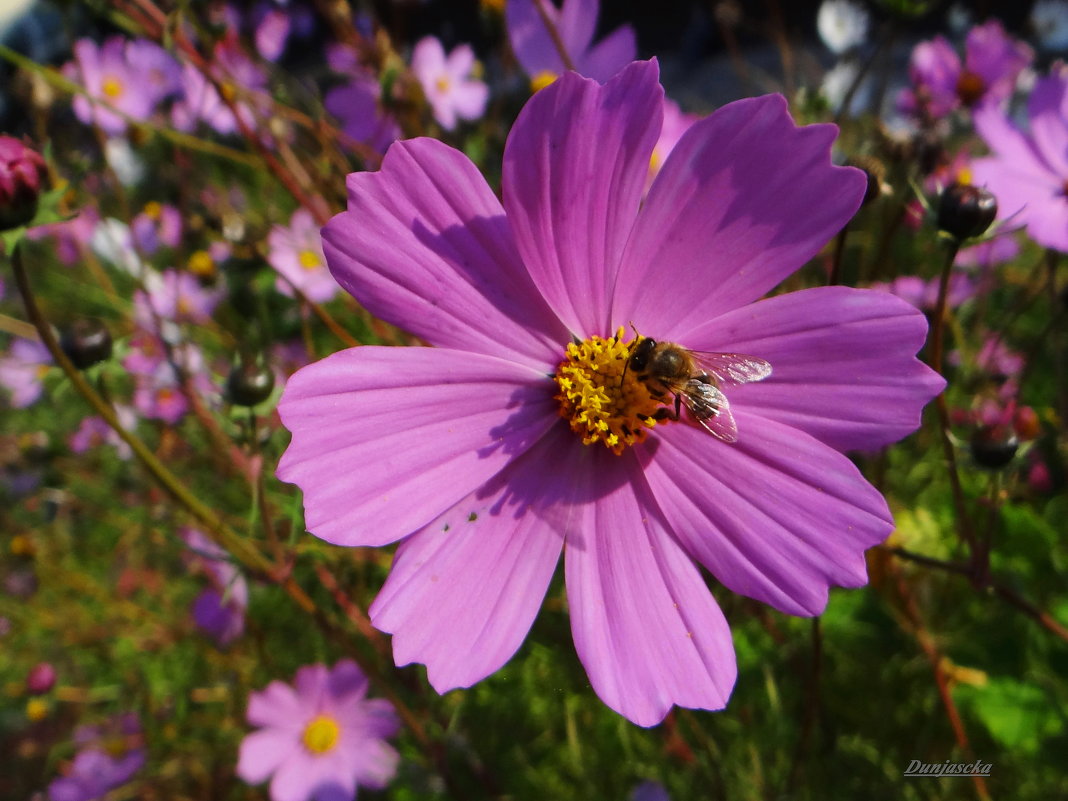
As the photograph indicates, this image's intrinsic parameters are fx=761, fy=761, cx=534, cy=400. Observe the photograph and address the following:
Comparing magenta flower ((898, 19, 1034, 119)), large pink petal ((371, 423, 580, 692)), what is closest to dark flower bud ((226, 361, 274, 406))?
large pink petal ((371, 423, 580, 692))

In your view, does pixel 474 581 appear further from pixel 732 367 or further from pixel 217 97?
pixel 217 97

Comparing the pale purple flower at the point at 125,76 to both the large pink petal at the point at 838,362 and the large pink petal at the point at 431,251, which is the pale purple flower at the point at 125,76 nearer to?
the large pink petal at the point at 431,251

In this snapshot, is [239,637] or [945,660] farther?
[239,637]

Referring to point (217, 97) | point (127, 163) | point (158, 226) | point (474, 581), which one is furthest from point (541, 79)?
point (127, 163)

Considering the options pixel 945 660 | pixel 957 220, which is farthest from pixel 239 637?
pixel 957 220

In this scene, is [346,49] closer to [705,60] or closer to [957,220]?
[957,220]
